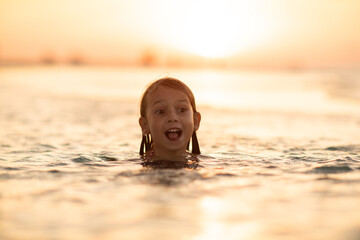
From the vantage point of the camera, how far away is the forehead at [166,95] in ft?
18.6

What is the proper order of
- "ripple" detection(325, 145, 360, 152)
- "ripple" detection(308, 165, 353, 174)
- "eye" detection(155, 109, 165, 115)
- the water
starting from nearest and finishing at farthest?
the water < "ripple" detection(308, 165, 353, 174) < "eye" detection(155, 109, 165, 115) < "ripple" detection(325, 145, 360, 152)

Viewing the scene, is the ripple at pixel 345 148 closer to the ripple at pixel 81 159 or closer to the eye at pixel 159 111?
the eye at pixel 159 111

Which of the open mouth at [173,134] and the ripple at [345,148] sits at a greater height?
the open mouth at [173,134]

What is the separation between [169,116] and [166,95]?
12.0 inches

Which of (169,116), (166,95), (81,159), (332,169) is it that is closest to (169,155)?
(169,116)

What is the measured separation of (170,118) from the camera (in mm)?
5520

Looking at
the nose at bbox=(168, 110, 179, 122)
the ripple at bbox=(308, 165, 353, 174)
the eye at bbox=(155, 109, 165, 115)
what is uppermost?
the eye at bbox=(155, 109, 165, 115)

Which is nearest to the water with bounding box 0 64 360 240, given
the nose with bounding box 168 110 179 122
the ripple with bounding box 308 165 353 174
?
the ripple with bounding box 308 165 353 174

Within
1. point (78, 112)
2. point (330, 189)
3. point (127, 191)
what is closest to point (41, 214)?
point (127, 191)

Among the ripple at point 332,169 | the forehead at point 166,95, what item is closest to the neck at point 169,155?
the forehead at point 166,95

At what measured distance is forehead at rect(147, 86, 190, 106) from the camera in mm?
5684

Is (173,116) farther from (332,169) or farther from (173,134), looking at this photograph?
(332,169)

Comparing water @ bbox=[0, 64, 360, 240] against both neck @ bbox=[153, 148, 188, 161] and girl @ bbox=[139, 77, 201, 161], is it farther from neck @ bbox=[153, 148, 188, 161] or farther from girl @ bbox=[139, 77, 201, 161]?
girl @ bbox=[139, 77, 201, 161]

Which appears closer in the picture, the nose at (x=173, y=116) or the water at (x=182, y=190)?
the water at (x=182, y=190)
